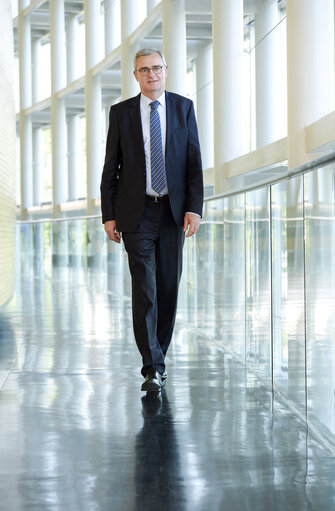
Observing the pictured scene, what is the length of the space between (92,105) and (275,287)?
1512cm

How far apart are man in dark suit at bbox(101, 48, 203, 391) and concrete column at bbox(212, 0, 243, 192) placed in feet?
20.2

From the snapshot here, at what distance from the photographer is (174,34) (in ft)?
38.6

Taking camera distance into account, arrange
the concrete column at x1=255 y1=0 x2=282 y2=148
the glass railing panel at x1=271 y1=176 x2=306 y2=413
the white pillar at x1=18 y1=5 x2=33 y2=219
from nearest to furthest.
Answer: the glass railing panel at x1=271 y1=176 x2=306 y2=413 < the concrete column at x1=255 y1=0 x2=282 y2=148 < the white pillar at x1=18 y1=5 x2=33 y2=219

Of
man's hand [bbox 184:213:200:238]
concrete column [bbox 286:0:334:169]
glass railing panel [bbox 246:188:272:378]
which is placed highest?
concrete column [bbox 286:0:334:169]

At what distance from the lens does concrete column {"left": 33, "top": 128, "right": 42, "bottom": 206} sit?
24.9 meters

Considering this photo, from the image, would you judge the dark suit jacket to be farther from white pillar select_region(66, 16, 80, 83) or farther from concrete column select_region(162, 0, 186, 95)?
white pillar select_region(66, 16, 80, 83)

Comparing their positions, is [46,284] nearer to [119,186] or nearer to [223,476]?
[119,186]

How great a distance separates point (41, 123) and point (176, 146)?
73.9ft

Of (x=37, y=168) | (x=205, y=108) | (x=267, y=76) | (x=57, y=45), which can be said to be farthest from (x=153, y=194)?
(x=37, y=168)

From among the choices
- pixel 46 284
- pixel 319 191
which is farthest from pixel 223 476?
pixel 46 284

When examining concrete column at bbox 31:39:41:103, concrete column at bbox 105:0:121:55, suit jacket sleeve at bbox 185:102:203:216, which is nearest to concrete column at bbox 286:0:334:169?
suit jacket sleeve at bbox 185:102:203:216

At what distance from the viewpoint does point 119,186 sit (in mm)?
4145

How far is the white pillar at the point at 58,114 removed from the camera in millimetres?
21391

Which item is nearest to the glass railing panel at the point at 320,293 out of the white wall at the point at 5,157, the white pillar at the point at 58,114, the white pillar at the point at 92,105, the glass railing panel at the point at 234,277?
the glass railing panel at the point at 234,277
